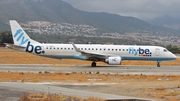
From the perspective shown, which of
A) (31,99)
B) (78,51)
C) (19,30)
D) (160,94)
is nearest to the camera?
(31,99)

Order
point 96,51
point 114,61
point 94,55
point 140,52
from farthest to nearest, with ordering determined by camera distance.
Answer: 1. point 96,51
2. point 140,52
3. point 94,55
4. point 114,61

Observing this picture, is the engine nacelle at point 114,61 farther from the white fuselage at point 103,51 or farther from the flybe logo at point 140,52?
the flybe logo at point 140,52

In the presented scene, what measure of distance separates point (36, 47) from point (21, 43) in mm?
2291

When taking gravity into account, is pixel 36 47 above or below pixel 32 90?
above

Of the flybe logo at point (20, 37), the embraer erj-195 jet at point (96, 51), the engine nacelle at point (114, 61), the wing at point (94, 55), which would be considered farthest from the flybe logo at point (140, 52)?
the flybe logo at point (20, 37)

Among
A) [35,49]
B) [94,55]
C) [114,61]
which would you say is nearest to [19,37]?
[35,49]

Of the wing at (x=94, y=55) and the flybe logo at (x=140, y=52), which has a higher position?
the flybe logo at (x=140, y=52)

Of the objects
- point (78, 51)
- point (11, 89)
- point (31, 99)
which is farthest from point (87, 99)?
point (78, 51)

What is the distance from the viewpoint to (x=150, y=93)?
18672 millimetres

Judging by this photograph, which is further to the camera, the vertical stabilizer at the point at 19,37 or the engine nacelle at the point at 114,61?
the vertical stabilizer at the point at 19,37

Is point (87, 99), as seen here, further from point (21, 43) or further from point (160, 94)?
point (21, 43)

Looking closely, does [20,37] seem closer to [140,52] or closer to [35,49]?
[35,49]

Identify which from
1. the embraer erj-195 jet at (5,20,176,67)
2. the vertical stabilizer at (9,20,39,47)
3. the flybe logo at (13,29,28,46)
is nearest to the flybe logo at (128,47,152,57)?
the embraer erj-195 jet at (5,20,176,67)

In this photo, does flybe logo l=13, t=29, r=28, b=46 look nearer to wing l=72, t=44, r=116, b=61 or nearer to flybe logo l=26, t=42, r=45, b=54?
flybe logo l=26, t=42, r=45, b=54
